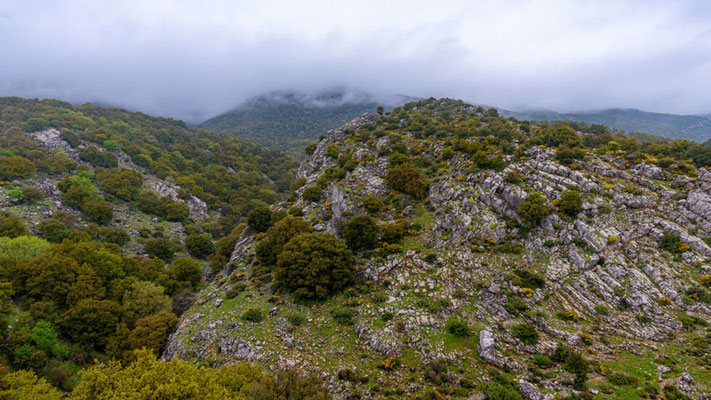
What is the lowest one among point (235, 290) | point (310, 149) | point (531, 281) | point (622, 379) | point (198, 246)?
point (198, 246)

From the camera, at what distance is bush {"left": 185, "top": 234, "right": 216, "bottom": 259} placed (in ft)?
180

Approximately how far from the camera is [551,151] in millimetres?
37562

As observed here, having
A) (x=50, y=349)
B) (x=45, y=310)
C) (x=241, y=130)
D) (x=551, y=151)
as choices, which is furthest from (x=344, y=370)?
(x=241, y=130)

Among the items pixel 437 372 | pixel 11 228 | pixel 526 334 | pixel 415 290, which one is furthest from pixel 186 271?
pixel 526 334

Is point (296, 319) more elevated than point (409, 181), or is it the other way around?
point (409, 181)

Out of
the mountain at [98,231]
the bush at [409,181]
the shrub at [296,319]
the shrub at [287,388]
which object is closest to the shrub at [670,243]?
the bush at [409,181]

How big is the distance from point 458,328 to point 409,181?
78.3 feet

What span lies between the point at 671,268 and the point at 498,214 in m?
15.0

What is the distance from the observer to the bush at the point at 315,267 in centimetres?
2747

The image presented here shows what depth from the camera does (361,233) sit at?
32.3 meters

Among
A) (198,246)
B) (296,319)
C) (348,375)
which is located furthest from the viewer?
(198,246)

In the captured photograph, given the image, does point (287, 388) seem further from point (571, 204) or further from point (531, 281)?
point (571, 204)

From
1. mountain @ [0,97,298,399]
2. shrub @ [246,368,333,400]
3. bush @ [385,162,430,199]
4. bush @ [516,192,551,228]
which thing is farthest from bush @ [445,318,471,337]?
mountain @ [0,97,298,399]

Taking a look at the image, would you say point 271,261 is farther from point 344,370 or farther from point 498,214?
point 498,214
